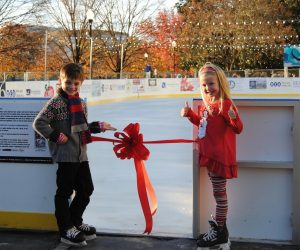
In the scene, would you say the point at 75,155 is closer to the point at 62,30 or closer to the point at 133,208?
the point at 133,208

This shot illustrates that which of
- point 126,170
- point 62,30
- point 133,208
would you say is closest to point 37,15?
point 62,30

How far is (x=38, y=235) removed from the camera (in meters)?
3.36

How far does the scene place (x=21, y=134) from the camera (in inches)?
134

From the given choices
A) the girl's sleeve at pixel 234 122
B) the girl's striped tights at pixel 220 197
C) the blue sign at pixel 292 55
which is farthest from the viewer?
the blue sign at pixel 292 55

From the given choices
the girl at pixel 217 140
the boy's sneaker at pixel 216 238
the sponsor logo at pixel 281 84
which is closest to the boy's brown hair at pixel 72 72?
the girl at pixel 217 140

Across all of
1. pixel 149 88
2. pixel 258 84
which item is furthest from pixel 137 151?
Result: pixel 149 88

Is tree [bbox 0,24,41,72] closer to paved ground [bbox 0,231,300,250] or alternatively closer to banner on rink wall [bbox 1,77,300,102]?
banner on rink wall [bbox 1,77,300,102]

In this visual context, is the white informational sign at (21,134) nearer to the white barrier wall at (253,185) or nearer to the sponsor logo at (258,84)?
the white barrier wall at (253,185)

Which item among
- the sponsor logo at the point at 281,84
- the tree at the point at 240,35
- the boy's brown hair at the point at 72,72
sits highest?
the tree at the point at 240,35

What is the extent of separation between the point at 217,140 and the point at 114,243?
0.96m

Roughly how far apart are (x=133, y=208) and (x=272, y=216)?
1.43 metres

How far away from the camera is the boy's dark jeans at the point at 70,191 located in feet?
10.2

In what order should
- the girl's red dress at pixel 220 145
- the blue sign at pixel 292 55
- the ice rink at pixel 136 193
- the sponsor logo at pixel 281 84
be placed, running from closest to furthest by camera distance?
the girl's red dress at pixel 220 145 → the ice rink at pixel 136 193 → the sponsor logo at pixel 281 84 → the blue sign at pixel 292 55

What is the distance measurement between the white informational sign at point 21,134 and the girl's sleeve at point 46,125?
0.35 metres
